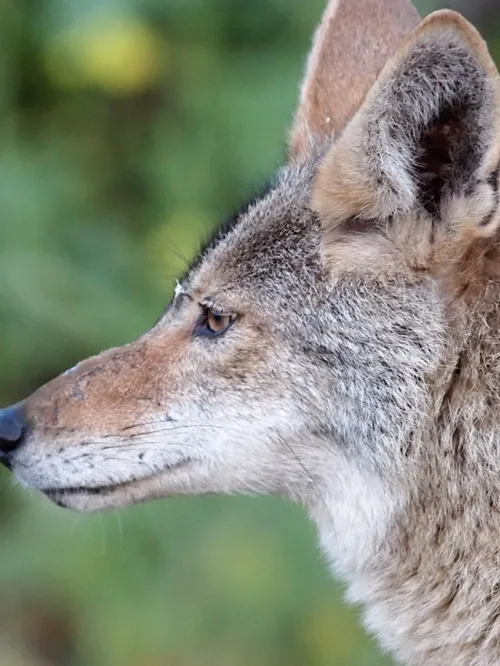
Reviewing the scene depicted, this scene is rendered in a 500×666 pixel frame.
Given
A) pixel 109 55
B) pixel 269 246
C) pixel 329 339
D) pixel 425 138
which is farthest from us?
pixel 109 55

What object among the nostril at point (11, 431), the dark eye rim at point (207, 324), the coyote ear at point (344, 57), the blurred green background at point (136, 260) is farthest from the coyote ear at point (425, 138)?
the blurred green background at point (136, 260)

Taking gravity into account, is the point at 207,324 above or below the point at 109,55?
below

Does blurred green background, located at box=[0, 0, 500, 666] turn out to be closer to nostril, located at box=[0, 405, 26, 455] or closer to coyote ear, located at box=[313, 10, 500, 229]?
nostril, located at box=[0, 405, 26, 455]

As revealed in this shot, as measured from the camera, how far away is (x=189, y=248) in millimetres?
6023

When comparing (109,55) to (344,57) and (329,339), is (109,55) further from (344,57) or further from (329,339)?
(329,339)

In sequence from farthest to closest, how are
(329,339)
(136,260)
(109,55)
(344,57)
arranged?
(109,55), (136,260), (344,57), (329,339)

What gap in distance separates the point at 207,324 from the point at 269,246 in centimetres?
30

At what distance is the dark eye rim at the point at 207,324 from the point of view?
332 centimetres

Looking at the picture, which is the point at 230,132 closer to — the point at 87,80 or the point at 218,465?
the point at 87,80

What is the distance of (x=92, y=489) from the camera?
11.1ft

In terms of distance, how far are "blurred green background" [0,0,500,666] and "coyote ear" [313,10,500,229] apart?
5.83ft

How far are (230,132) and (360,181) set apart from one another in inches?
123

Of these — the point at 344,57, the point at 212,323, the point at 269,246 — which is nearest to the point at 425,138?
the point at 269,246

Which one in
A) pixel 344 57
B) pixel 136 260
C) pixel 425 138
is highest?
pixel 136 260
